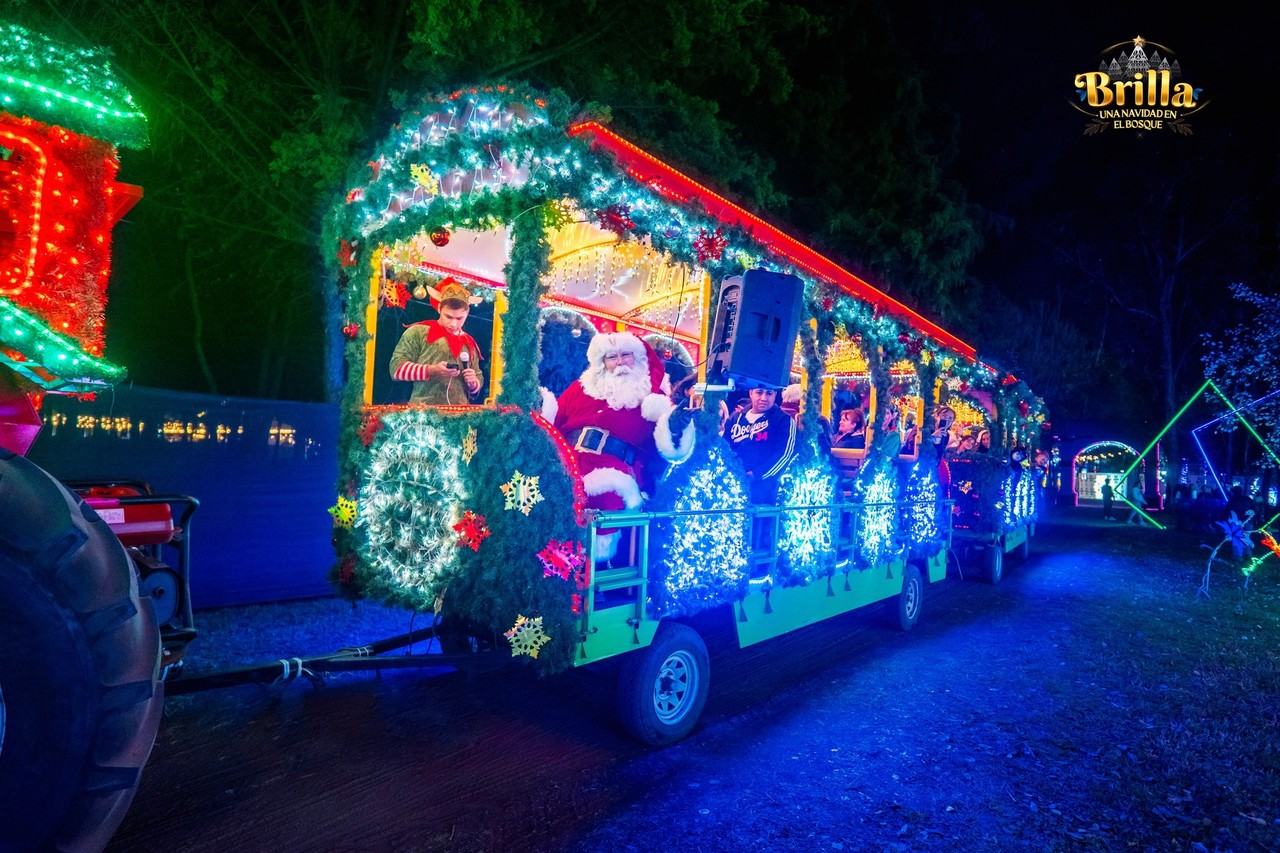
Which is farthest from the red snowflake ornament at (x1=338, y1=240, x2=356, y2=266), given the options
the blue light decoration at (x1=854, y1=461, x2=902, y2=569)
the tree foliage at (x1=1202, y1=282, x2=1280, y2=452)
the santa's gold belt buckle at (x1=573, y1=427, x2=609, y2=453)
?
the tree foliage at (x1=1202, y1=282, x2=1280, y2=452)

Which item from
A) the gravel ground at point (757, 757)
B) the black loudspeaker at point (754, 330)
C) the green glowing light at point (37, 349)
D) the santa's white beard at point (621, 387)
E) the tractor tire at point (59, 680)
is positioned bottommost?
the gravel ground at point (757, 757)

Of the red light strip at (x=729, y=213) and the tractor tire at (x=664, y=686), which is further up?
the red light strip at (x=729, y=213)

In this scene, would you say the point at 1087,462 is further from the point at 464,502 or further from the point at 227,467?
the point at 464,502

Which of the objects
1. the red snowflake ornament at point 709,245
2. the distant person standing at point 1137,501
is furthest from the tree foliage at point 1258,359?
the red snowflake ornament at point 709,245

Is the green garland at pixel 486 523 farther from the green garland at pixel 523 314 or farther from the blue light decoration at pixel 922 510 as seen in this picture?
the blue light decoration at pixel 922 510

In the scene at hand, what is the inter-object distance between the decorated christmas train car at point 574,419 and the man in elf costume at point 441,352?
0.02 m

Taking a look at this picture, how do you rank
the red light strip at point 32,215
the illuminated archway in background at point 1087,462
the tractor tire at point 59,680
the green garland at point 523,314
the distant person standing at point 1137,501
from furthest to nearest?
the illuminated archway in background at point 1087,462 → the distant person standing at point 1137,501 → the green garland at point 523,314 → the red light strip at point 32,215 → the tractor tire at point 59,680

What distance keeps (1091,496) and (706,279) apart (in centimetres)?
3443

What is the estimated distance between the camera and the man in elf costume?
5234 millimetres

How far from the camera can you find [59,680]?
1.89 meters

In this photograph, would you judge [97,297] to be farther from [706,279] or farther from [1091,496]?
[1091,496]

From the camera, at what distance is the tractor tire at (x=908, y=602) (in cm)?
765

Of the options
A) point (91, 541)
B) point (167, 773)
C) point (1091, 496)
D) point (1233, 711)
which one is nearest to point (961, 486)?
point (1233, 711)

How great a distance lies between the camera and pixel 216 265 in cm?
1382
